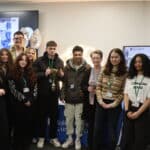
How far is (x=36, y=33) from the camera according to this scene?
5.79 meters

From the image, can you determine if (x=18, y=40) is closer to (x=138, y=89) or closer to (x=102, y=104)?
(x=102, y=104)

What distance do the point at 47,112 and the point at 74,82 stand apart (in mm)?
585

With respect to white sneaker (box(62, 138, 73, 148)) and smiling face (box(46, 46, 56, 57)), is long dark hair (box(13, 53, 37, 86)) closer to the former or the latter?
smiling face (box(46, 46, 56, 57))

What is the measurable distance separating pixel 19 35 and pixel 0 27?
206 cm

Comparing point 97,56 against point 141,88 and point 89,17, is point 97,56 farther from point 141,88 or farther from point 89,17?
point 89,17

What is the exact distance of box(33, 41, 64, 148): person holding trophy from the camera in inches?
163

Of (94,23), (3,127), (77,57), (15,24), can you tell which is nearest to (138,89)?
(77,57)

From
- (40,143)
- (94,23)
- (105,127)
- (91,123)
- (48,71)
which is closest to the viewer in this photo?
(105,127)

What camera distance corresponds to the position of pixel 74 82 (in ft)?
13.4


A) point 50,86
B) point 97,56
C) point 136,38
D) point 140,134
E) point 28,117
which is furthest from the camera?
point 136,38

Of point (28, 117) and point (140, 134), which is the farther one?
point (28, 117)

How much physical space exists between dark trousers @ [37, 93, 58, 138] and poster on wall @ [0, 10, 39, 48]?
1898 millimetres

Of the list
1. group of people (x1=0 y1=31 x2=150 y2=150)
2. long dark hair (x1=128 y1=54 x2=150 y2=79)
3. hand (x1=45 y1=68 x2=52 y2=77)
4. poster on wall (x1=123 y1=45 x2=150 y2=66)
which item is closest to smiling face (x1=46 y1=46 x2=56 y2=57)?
group of people (x1=0 y1=31 x2=150 y2=150)

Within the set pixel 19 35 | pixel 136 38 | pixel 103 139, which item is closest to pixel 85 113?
pixel 103 139
